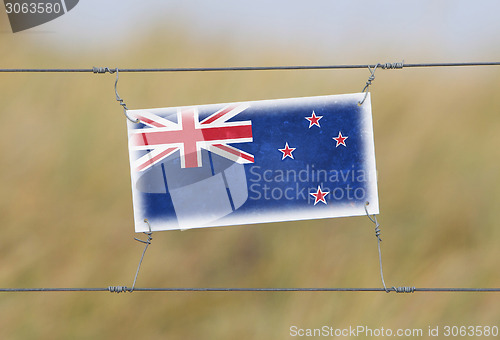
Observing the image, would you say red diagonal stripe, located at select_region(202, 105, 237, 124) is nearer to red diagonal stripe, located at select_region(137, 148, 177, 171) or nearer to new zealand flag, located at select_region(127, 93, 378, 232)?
new zealand flag, located at select_region(127, 93, 378, 232)

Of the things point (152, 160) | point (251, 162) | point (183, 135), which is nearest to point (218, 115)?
point (183, 135)

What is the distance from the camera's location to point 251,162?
3693 mm

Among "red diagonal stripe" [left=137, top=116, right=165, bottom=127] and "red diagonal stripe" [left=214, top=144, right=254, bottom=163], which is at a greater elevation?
"red diagonal stripe" [left=137, top=116, right=165, bottom=127]

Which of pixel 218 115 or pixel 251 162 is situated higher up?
pixel 218 115

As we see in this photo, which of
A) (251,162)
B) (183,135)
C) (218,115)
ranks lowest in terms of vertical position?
(251,162)

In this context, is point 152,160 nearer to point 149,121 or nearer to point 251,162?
point 149,121

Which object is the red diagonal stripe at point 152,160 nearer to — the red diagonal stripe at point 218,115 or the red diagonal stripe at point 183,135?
the red diagonal stripe at point 183,135

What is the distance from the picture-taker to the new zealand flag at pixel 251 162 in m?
3.67

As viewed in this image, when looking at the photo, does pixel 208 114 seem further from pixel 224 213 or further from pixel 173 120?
pixel 224 213

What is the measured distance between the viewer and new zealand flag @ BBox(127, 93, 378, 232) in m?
3.67

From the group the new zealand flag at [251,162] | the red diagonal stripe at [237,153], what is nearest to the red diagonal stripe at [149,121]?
the new zealand flag at [251,162]

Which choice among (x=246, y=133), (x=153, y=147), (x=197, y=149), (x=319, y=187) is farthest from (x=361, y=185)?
(x=153, y=147)

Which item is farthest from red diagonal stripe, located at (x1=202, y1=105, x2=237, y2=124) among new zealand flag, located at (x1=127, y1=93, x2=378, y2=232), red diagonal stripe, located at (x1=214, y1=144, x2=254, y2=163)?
red diagonal stripe, located at (x1=214, y1=144, x2=254, y2=163)

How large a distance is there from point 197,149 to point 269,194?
563 millimetres
